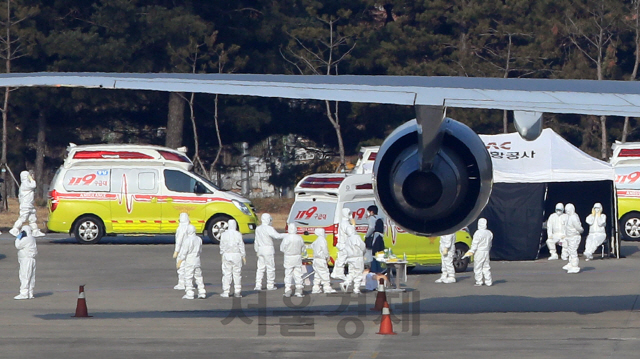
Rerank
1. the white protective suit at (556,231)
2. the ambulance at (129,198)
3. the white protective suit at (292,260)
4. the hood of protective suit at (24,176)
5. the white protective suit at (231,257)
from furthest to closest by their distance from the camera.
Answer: the hood of protective suit at (24,176)
the ambulance at (129,198)
the white protective suit at (556,231)
the white protective suit at (292,260)
the white protective suit at (231,257)

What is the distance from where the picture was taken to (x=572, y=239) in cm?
2203

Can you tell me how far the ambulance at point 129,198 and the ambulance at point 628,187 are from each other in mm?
10706

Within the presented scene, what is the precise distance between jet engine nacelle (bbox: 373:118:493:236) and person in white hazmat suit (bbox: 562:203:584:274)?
11.6 metres

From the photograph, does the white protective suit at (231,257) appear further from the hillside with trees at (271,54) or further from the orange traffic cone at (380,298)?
the hillside with trees at (271,54)

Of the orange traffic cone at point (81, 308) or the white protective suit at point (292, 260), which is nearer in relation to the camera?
the orange traffic cone at point (81, 308)

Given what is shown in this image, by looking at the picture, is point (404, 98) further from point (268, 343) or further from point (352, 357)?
point (268, 343)

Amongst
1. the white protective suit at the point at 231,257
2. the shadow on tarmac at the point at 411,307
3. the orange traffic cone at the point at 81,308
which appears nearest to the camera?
the orange traffic cone at the point at 81,308

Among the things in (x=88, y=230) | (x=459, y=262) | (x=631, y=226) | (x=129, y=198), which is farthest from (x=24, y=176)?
(x=631, y=226)

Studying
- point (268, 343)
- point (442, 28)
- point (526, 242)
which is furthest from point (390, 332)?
point (442, 28)

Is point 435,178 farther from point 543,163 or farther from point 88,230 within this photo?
point 88,230

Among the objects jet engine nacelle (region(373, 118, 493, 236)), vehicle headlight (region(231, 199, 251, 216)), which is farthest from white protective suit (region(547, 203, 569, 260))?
jet engine nacelle (region(373, 118, 493, 236))

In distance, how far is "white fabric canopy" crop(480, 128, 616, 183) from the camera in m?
24.5

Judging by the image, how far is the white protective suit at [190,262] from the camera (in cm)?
1683

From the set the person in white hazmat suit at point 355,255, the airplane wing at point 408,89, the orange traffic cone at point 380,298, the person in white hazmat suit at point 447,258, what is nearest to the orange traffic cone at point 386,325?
the orange traffic cone at point 380,298
